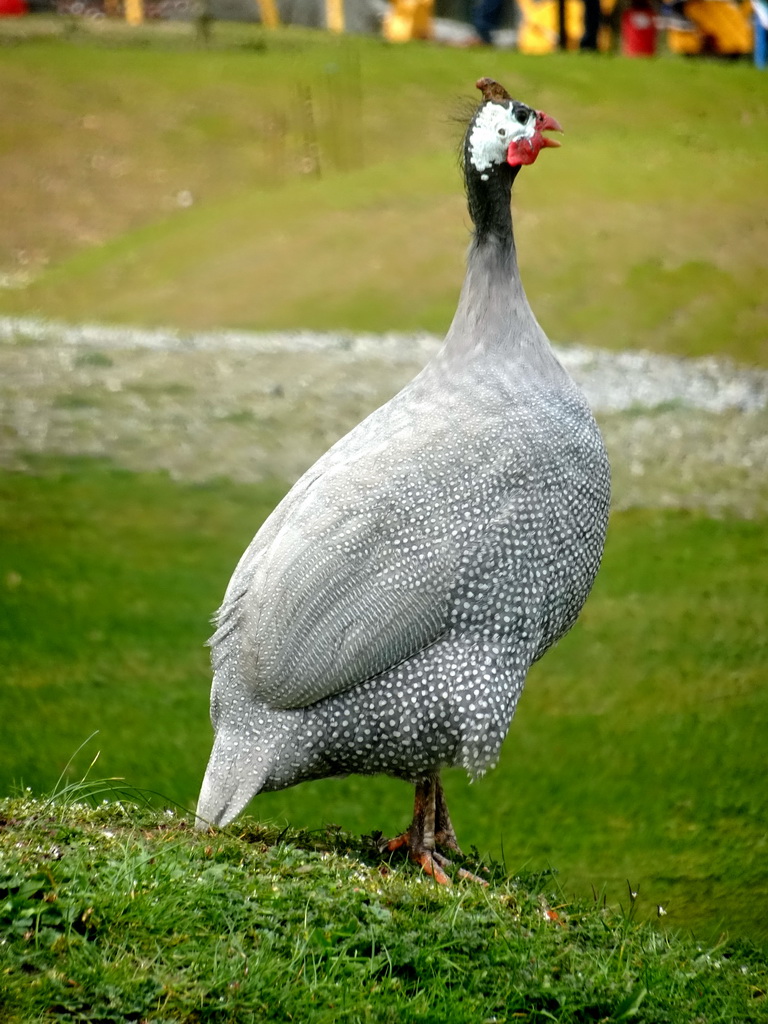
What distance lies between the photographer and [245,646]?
3229 mm

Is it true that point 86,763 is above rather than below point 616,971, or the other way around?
below

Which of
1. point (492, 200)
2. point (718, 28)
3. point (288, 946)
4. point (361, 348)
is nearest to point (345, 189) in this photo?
point (361, 348)

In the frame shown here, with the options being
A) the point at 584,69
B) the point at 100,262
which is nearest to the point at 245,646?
the point at 584,69

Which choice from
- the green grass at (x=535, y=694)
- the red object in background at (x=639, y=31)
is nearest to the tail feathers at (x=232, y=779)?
the green grass at (x=535, y=694)

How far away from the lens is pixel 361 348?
26.7ft

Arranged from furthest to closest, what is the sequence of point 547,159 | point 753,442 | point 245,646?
point 547,159
point 753,442
point 245,646

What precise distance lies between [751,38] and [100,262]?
4123 millimetres

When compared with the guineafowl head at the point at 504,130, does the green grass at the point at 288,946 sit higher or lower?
lower

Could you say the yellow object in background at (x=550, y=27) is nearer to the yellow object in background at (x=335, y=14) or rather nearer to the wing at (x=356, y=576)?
the yellow object in background at (x=335, y=14)

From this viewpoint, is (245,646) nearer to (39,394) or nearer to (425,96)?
(39,394)

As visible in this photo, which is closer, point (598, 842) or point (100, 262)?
point (598, 842)

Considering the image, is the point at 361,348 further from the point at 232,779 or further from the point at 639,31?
the point at 232,779

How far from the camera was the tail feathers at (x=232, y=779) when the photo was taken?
3156mm

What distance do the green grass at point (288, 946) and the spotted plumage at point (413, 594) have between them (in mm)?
256
